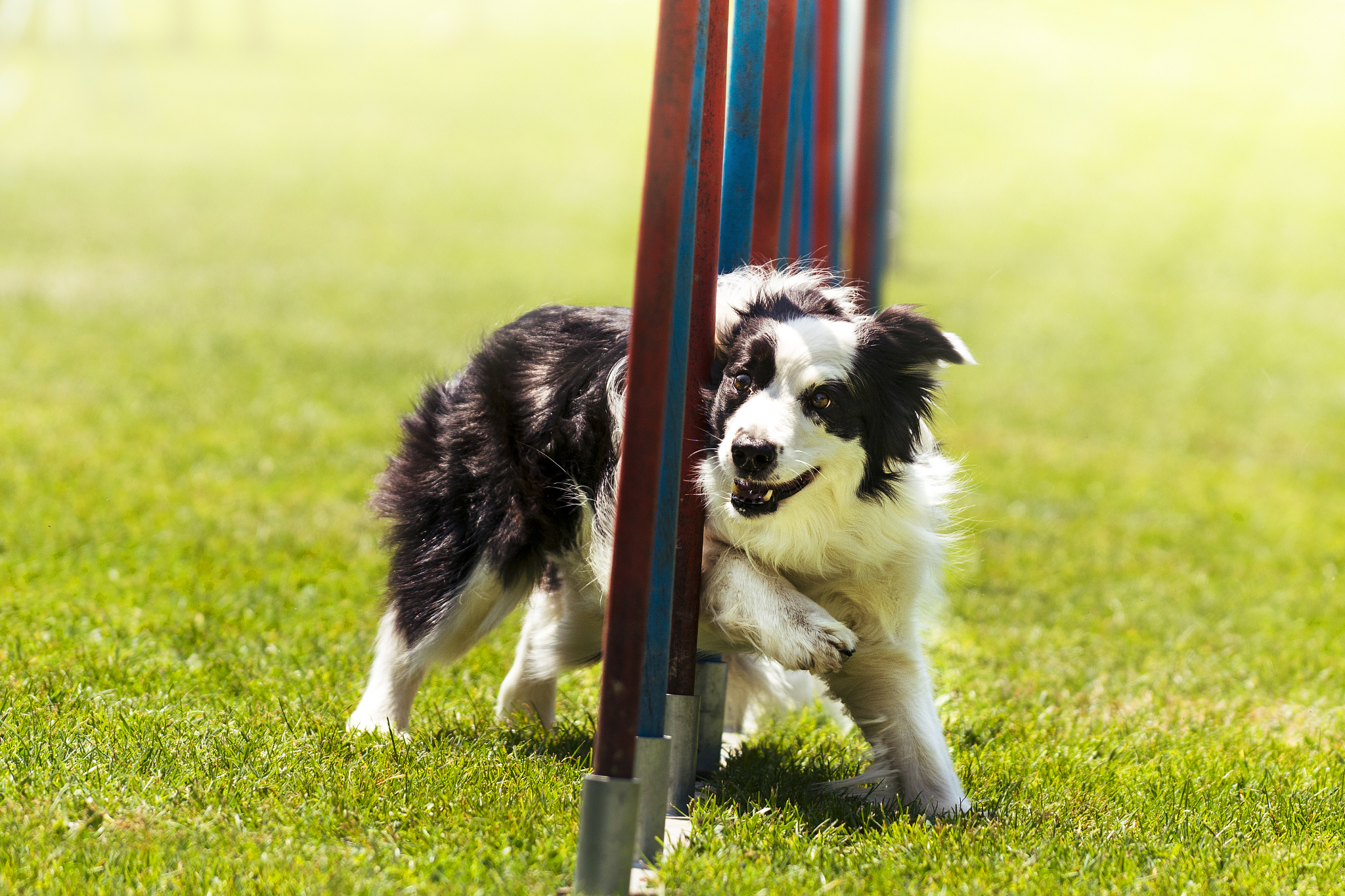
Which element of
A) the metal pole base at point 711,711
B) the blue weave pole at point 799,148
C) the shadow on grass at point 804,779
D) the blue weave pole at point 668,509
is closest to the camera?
the blue weave pole at point 668,509

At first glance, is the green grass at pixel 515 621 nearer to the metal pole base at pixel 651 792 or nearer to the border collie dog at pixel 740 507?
the metal pole base at pixel 651 792

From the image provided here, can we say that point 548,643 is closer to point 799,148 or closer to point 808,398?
point 808,398

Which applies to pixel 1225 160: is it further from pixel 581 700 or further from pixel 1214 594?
pixel 581 700

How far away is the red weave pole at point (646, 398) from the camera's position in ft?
8.80

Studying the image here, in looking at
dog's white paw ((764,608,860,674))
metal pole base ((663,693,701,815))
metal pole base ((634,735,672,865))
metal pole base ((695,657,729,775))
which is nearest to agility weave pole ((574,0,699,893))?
metal pole base ((634,735,672,865))

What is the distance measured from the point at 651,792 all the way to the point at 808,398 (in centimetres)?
105

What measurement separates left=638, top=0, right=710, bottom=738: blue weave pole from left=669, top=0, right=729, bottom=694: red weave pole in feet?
0.19

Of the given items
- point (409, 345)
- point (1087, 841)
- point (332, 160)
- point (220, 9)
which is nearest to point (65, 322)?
point (409, 345)

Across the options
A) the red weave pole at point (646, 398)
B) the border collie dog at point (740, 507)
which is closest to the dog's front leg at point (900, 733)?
the border collie dog at point (740, 507)

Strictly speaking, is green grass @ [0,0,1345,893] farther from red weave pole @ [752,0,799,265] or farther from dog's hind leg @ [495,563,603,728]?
red weave pole @ [752,0,799,265]

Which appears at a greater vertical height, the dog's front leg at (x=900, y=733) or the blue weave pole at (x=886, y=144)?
the blue weave pole at (x=886, y=144)

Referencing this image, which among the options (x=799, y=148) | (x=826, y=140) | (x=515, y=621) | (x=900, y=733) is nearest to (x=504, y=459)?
(x=900, y=733)

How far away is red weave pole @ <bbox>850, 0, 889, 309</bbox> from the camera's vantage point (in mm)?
5918

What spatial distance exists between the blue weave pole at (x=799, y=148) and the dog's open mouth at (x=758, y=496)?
1.44m
